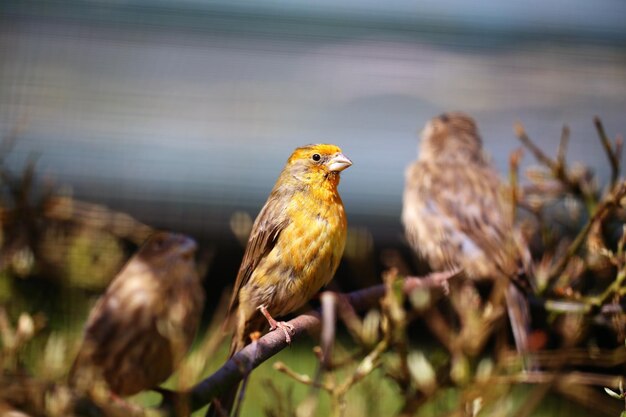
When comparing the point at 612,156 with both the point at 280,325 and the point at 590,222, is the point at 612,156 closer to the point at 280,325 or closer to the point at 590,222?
the point at 590,222

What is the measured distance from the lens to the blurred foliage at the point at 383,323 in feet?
2.39

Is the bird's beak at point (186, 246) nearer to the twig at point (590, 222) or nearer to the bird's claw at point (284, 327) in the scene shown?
the bird's claw at point (284, 327)

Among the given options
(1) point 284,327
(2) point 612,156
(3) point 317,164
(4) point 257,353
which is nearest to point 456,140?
(2) point 612,156

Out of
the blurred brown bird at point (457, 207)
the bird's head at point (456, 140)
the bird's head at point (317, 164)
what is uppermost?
the bird's head at point (317, 164)

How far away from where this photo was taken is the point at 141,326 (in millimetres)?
1342

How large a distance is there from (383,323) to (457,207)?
5.30 ft

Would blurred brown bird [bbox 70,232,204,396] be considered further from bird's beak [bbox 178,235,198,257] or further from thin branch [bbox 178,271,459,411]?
A: thin branch [bbox 178,271,459,411]

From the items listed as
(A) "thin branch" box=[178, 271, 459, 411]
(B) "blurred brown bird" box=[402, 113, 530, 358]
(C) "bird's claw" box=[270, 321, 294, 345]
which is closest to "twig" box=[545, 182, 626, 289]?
(B) "blurred brown bird" box=[402, 113, 530, 358]

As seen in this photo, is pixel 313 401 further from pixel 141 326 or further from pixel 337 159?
pixel 141 326

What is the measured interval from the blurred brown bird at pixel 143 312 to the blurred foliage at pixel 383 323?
1.5 inches

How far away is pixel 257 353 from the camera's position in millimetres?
885

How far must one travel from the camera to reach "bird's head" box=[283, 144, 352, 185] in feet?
3.50

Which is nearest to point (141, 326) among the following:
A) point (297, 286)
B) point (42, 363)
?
point (297, 286)

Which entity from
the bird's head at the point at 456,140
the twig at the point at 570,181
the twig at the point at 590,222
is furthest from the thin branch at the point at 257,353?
the bird's head at the point at 456,140
